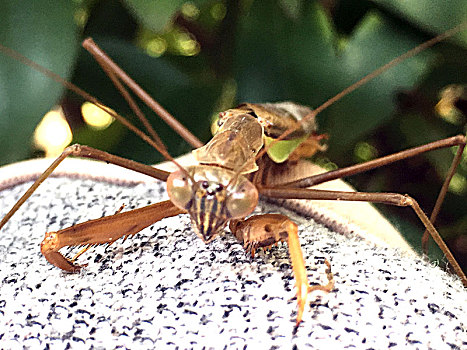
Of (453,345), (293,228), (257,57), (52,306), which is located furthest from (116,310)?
(257,57)

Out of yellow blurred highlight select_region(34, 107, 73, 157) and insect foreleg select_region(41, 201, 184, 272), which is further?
yellow blurred highlight select_region(34, 107, 73, 157)

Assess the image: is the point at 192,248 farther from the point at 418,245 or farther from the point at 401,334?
the point at 418,245

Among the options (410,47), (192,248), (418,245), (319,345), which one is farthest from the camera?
(410,47)

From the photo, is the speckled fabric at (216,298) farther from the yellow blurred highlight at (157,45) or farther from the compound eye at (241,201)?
the yellow blurred highlight at (157,45)

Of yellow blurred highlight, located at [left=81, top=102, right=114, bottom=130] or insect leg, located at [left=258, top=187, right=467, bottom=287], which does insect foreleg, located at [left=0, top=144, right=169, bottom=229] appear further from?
yellow blurred highlight, located at [left=81, top=102, right=114, bottom=130]

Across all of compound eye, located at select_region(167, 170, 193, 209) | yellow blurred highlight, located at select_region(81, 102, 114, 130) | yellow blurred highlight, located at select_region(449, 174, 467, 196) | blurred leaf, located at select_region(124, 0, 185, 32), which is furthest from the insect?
yellow blurred highlight, located at select_region(81, 102, 114, 130)

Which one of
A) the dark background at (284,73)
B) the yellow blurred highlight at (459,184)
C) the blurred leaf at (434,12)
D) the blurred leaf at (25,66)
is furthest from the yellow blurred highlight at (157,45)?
the yellow blurred highlight at (459,184)

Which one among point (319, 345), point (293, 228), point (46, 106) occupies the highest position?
point (46, 106)
